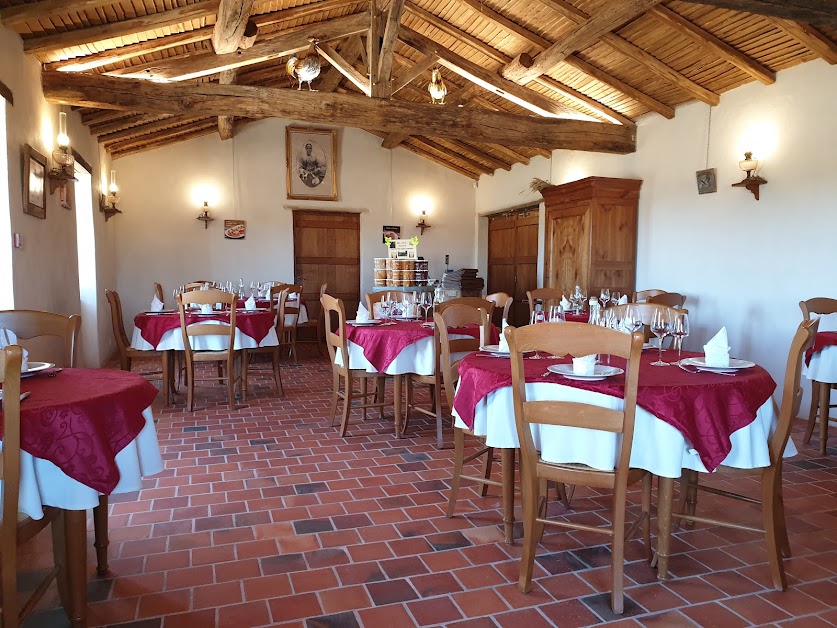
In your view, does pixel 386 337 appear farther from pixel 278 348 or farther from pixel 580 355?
pixel 580 355

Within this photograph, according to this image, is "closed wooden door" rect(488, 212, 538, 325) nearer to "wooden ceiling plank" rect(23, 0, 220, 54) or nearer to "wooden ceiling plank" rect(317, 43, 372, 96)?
"wooden ceiling plank" rect(317, 43, 372, 96)

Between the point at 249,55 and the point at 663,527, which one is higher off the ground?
the point at 249,55

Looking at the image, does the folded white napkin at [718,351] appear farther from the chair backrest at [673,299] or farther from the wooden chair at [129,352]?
the wooden chair at [129,352]

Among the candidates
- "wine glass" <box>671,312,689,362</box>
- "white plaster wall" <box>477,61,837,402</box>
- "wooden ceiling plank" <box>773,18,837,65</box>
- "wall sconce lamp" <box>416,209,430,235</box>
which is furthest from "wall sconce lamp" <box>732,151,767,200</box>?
"wall sconce lamp" <box>416,209,430,235</box>

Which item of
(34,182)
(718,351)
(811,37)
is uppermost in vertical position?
(811,37)

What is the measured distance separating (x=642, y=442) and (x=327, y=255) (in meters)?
8.71

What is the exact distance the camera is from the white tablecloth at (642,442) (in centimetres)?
224

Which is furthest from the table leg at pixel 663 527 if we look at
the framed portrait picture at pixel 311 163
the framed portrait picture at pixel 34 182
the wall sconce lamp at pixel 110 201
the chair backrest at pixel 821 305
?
the framed portrait picture at pixel 311 163

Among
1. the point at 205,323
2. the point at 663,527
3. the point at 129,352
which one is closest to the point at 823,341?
the point at 663,527

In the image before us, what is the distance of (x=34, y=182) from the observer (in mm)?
4875

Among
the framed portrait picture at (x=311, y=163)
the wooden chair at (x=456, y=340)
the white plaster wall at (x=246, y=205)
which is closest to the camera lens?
the wooden chair at (x=456, y=340)

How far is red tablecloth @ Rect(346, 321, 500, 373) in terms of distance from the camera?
4.37m

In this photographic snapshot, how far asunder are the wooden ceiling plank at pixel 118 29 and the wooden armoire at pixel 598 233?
4.41 m

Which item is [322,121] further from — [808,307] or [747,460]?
[747,460]
